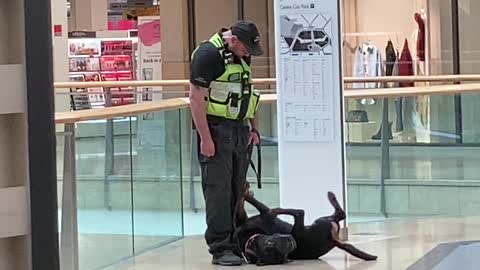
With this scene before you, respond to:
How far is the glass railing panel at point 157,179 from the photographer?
6289mm

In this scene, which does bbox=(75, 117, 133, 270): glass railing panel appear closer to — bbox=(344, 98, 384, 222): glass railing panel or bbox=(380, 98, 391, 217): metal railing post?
bbox=(344, 98, 384, 222): glass railing panel

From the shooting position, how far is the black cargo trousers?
4.98 meters

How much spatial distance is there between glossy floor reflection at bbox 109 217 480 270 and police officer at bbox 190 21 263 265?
251 millimetres

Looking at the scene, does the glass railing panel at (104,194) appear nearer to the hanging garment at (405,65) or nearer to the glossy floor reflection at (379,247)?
the glossy floor reflection at (379,247)

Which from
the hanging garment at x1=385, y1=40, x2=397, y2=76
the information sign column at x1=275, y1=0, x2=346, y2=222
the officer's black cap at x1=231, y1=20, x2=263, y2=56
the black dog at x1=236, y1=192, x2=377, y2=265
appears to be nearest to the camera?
the officer's black cap at x1=231, y1=20, x2=263, y2=56

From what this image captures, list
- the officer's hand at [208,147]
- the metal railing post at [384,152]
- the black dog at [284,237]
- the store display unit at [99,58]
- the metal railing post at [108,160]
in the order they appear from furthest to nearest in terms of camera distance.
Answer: the store display unit at [99,58] < the metal railing post at [384,152] < the metal railing post at [108,160] < the black dog at [284,237] < the officer's hand at [208,147]

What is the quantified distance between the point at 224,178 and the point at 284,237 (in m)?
0.44

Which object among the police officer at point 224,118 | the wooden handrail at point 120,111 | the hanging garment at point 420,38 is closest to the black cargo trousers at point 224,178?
the police officer at point 224,118

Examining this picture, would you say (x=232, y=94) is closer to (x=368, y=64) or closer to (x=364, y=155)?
(x=364, y=155)

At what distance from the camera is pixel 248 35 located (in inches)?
190

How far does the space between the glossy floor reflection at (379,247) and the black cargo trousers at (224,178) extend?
177mm

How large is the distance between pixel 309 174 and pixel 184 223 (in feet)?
4.94

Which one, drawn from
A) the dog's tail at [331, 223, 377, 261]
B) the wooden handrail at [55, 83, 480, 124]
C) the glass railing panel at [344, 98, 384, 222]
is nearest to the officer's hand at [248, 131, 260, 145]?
the dog's tail at [331, 223, 377, 261]

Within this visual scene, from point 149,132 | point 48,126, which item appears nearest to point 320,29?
point 149,132
